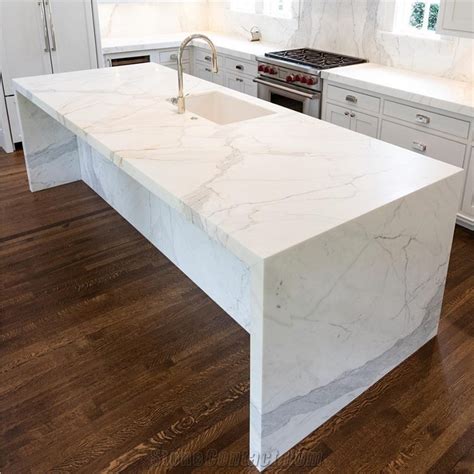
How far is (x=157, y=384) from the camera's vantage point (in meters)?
2.27

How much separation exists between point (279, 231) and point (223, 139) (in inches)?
36.6

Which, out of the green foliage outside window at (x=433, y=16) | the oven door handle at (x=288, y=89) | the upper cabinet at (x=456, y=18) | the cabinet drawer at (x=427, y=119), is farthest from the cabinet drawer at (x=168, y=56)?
the upper cabinet at (x=456, y=18)

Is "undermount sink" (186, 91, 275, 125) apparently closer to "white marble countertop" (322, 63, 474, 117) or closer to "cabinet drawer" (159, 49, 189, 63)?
"white marble countertop" (322, 63, 474, 117)

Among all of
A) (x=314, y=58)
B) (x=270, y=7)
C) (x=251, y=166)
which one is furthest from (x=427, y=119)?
(x=270, y=7)

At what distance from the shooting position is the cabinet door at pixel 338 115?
12.9ft

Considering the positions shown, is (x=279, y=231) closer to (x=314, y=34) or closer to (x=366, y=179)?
(x=366, y=179)

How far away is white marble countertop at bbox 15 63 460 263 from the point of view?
171 cm

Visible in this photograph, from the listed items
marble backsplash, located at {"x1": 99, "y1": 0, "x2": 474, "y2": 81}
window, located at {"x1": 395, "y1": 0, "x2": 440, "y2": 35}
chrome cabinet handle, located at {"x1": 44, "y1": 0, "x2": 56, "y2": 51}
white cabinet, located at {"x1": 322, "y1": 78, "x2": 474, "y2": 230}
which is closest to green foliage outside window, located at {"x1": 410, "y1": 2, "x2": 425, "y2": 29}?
window, located at {"x1": 395, "y1": 0, "x2": 440, "y2": 35}

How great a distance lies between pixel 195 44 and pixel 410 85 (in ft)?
8.53

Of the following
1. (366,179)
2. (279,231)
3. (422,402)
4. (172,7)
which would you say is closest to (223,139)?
(366,179)

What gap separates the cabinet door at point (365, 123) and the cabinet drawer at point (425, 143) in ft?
0.23

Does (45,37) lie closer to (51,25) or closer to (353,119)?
(51,25)

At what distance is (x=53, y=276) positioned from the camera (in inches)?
119

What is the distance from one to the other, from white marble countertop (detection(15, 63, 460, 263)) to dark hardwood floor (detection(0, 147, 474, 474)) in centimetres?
82
